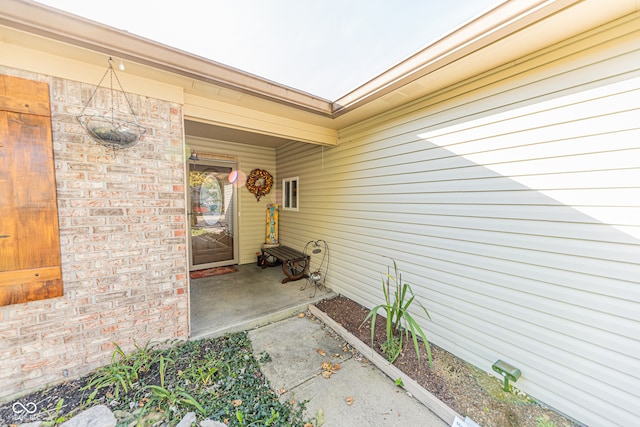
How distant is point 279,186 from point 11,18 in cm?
433

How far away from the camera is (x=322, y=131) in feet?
12.0

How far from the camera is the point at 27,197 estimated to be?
1.79m

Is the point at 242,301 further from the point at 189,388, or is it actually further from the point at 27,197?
the point at 27,197

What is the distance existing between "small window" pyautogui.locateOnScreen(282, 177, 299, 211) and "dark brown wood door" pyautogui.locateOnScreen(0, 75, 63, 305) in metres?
3.60

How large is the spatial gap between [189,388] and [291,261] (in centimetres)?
247

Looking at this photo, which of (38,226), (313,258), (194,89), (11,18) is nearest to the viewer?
(11,18)

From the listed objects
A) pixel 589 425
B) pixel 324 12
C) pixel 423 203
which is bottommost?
pixel 589 425

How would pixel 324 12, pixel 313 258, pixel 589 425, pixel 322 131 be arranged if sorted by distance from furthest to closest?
pixel 313 258
pixel 322 131
pixel 324 12
pixel 589 425

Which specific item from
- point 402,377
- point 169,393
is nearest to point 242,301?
point 169,393

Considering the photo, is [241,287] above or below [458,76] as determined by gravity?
below

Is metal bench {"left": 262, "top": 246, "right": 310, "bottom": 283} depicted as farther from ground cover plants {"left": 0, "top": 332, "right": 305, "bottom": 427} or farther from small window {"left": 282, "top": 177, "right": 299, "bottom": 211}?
ground cover plants {"left": 0, "top": 332, "right": 305, "bottom": 427}

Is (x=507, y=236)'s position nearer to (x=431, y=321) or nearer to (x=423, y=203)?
(x=423, y=203)

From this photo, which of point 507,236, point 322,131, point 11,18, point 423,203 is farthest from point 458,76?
point 11,18

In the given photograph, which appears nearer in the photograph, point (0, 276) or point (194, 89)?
point (0, 276)
